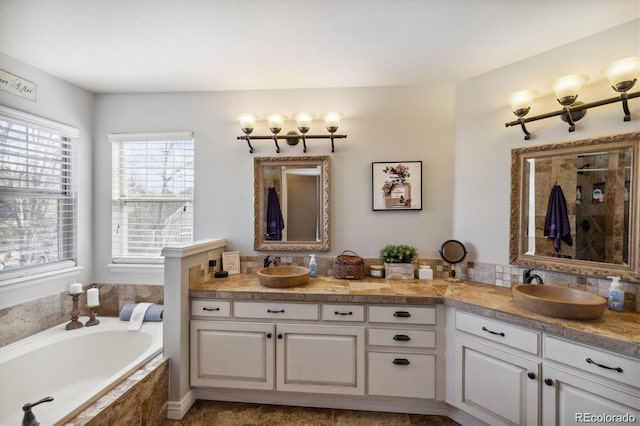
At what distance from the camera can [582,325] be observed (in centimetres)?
138

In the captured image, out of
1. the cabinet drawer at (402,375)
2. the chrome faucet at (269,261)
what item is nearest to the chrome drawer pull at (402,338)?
the cabinet drawer at (402,375)

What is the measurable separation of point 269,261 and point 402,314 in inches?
48.3

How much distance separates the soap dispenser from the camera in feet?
5.13

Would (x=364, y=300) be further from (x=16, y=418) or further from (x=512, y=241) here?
(x=16, y=418)

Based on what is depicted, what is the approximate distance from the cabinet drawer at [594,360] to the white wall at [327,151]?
1.07 meters

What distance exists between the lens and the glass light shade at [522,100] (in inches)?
73.7

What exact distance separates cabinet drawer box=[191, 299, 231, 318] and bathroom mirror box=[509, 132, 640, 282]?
7.22 feet

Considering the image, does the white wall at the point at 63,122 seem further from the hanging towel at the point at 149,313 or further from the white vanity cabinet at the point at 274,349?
the white vanity cabinet at the point at 274,349

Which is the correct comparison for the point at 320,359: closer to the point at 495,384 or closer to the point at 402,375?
the point at 402,375

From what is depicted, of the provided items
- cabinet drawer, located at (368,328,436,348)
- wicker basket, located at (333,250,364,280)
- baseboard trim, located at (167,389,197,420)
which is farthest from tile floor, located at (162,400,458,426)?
wicker basket, located at (333,250,364,280)

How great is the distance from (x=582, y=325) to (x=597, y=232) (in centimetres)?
71

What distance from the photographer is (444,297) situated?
72.4 inches

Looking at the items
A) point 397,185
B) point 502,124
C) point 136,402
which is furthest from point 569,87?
point 136,402

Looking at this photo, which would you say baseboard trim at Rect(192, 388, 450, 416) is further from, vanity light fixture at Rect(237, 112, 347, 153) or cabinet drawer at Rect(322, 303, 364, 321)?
vanity light fixture at Rect(237, 112, 347, 153)
